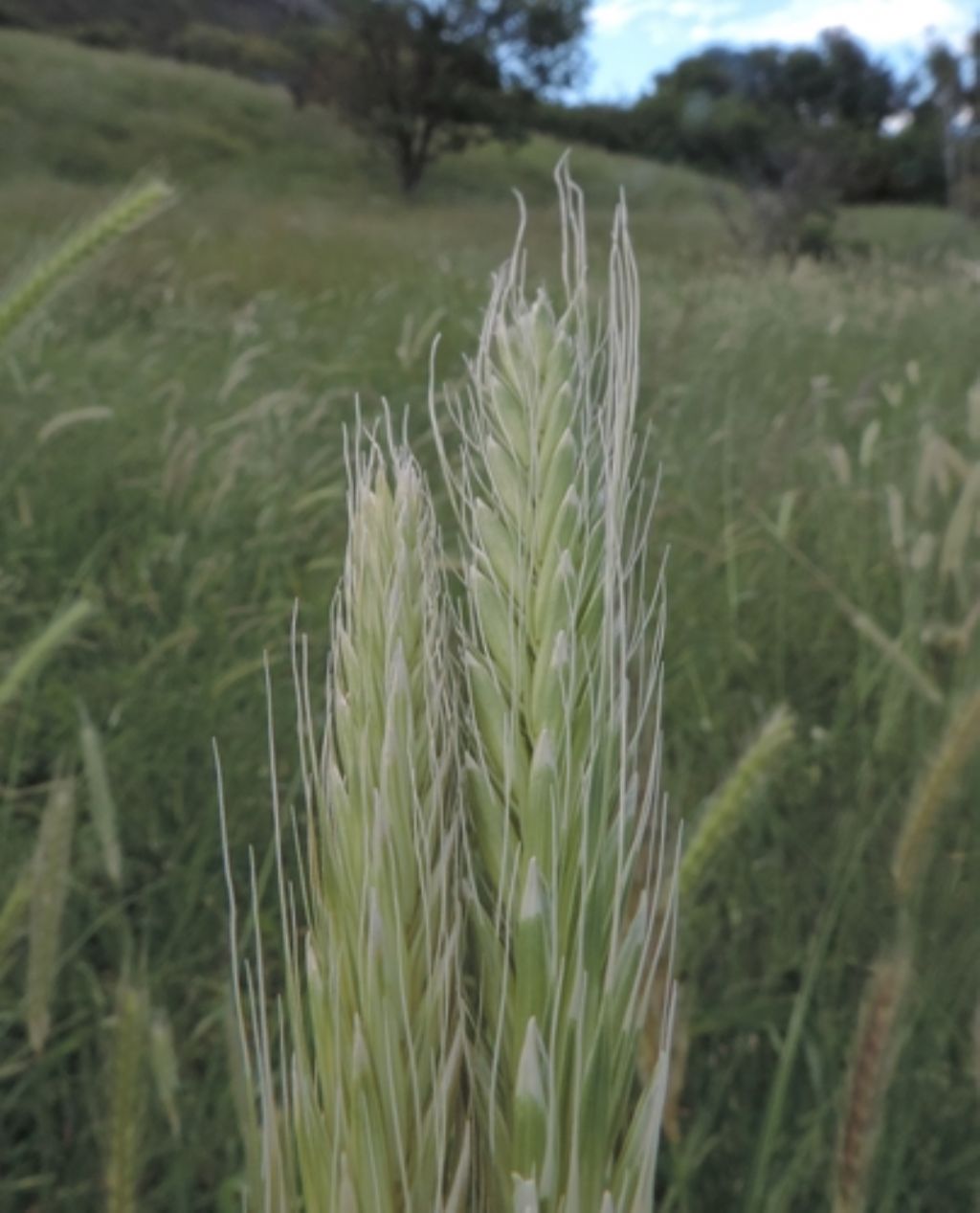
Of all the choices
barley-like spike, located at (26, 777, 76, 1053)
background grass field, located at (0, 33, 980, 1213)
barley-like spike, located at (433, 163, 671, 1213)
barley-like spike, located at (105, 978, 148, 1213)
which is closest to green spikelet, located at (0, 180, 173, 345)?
background grass field, located at (0, 33, 980, 1213)

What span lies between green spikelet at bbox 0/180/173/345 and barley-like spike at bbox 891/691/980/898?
832 mm

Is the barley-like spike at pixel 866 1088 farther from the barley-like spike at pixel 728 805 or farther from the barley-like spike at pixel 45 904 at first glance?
the barley-like spike at pixel 45 904

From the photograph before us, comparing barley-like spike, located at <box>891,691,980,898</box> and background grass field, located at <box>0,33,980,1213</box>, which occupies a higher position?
barley-like spike, located at <box>891,691,980,898</box>

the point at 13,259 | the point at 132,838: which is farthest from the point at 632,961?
the point at 13,259

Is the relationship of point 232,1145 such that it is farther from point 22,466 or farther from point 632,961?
A: point 22,466

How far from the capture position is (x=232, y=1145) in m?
0.89

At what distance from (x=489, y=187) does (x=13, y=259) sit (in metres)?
15.7

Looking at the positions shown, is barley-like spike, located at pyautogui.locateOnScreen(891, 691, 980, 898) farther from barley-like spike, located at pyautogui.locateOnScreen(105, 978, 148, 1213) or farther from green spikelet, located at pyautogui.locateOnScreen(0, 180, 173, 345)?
green spikelet, located at pyautogui.locateOnScreen(0, 180, 173, 345)

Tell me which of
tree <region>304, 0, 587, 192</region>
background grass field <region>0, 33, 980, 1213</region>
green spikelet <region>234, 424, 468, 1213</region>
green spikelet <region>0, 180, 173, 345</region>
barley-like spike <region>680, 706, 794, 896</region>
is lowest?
background grass field <region>0, 33, 980, 1213</region>

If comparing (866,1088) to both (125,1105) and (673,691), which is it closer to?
(125,1105)

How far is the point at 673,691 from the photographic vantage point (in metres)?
1.61

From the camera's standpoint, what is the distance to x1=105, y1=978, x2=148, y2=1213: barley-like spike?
63 cm

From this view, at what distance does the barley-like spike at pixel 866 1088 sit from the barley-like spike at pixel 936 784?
0.14 metres

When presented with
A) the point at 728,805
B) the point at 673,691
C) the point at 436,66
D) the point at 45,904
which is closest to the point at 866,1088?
the point at 728,805
